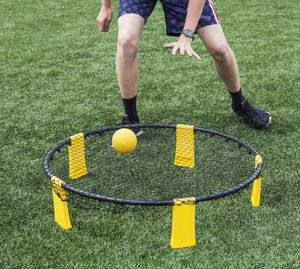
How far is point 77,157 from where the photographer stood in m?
2.53

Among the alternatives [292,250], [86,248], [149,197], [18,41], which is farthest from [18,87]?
[292,250]

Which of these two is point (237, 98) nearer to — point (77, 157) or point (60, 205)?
point (77, 157)

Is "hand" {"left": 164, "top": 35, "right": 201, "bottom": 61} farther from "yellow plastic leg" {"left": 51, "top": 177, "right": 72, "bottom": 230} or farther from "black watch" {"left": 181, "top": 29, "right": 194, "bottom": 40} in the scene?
"yellow plastic leg" {"left": 51, "top": 177, "right": 72, "bottom": 230}

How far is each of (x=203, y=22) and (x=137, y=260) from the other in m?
1.61

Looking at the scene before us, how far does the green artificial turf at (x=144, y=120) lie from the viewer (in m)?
1.96

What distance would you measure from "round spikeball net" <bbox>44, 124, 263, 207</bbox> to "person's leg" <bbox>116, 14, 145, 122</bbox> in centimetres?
29

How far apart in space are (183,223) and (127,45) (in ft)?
4.31

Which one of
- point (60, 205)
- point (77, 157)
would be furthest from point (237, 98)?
point (60, 205)

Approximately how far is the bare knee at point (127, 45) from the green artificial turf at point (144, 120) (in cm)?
67

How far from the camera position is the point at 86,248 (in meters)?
1.97

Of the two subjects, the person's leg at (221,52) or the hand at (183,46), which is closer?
the hand at (183,46)

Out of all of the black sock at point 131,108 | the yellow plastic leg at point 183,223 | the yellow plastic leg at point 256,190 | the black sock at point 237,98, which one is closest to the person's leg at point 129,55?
the black sock at point 131,108

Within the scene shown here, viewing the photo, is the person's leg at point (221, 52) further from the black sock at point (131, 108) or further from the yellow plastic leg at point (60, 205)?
the yellow plastic leg at point (60, 205)

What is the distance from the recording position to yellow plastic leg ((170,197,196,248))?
1.82m
